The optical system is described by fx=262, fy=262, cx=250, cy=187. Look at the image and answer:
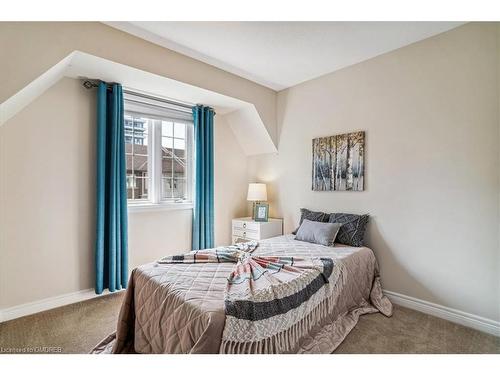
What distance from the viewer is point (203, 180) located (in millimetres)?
3414

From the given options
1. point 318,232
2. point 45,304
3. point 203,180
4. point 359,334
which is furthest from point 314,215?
point 45,304

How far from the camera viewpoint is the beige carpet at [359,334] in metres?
1.87

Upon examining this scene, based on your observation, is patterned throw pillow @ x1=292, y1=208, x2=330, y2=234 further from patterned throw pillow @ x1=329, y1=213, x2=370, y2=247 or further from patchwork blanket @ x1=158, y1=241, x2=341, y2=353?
patchwork blanket @ x1=158, y1=241, x2=341, y2=353

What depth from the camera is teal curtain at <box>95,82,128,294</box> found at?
2.62m

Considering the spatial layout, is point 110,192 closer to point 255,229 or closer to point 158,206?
point 158,206

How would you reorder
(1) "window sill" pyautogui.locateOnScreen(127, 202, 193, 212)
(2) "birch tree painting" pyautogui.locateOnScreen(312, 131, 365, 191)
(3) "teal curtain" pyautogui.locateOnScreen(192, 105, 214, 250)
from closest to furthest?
(2) "birch tree painting" pyautogui.locateOnScreen(312, 131, 365, 191)
(1) "window sill" pyautogui.locateOnScreen(127, 202, 193, 212)
(3) "teal curtain" pyautogui.locateOnScreen(192, 105, 214, 250)

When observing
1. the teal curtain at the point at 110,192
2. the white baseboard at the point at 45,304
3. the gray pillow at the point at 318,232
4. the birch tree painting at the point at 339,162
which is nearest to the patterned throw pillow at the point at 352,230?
the gray pillow at the point at 318,232

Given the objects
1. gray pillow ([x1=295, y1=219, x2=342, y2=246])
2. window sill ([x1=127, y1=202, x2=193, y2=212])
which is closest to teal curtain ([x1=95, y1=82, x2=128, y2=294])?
window sill ([x1=127, y1=202, x2=193, y2=212])

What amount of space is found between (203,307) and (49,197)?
2014 millimetres

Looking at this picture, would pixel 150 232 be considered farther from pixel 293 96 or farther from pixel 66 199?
pixel 293 96

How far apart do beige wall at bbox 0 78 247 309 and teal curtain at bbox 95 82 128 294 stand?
145 mm

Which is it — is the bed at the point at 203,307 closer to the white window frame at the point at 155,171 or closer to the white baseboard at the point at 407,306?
the white baseboard at the point at 407,306

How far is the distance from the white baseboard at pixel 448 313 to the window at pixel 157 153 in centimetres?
265
